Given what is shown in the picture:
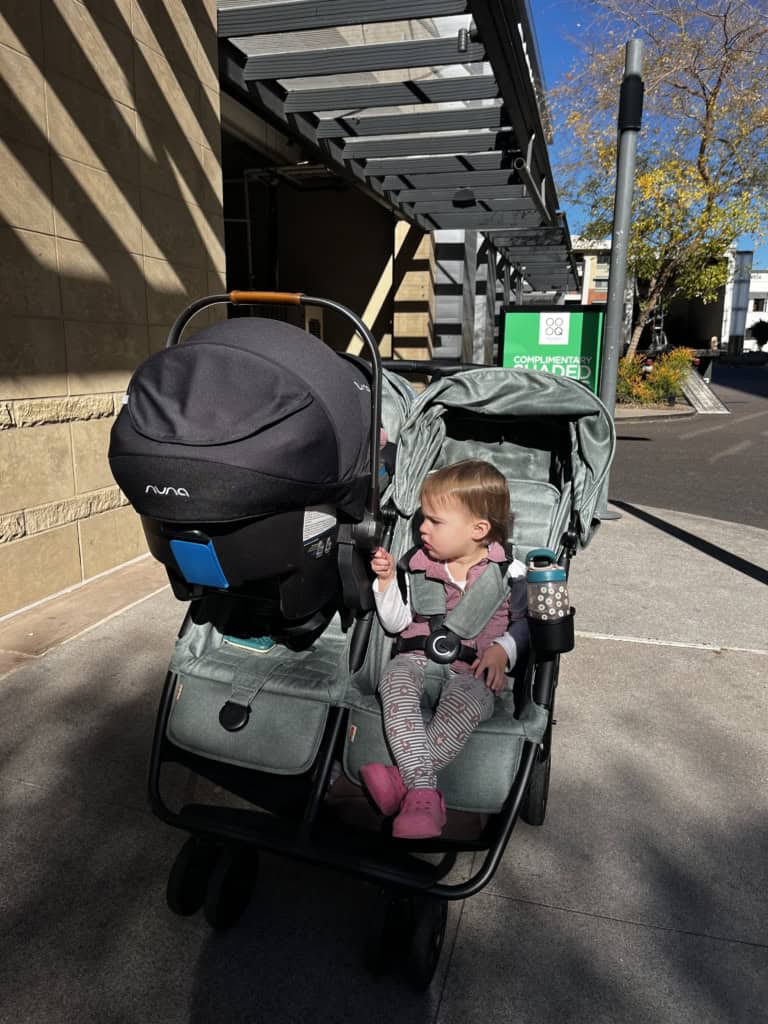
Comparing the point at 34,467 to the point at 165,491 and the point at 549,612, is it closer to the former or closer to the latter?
the point at 165,491

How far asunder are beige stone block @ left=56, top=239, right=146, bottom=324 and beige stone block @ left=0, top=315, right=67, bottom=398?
0.77 ft

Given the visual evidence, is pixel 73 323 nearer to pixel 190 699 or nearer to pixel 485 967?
pixel 190 699

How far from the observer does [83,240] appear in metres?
4.56

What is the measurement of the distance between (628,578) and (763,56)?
57.8 ft

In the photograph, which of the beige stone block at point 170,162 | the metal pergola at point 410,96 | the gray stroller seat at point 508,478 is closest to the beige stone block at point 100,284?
the beige stone block at point 170,162

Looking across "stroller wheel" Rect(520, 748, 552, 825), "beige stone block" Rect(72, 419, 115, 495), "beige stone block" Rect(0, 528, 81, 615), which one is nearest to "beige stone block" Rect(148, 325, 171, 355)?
"beige stone block" Rect(72, 419, 115, 495)

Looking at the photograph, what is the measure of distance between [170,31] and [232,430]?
5.00m

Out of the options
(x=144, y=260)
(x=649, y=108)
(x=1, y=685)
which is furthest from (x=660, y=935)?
(x=649, y=108)

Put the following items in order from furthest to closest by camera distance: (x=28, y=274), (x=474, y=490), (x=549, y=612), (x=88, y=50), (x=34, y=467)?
(x=88, y=50), (x=34, y=467), (x=28, y=274), (x=474, y=490), (x=549, y=612)

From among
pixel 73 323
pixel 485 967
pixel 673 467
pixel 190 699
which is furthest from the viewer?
pixel 673 467

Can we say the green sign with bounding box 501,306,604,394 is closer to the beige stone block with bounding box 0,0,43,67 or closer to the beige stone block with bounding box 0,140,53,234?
the beige stone block with bounding box 0,140,53,234

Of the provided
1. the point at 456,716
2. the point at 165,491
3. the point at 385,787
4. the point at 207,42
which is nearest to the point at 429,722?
the point at 456,716

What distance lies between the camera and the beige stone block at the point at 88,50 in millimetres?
4230

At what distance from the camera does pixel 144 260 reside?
5199 millimetres
